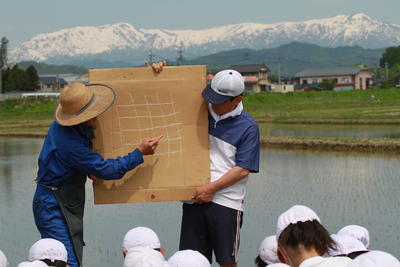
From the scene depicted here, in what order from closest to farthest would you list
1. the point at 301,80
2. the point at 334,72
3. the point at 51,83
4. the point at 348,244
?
1. the point at 348,244
2. the point at 51,83
3. the point at 334,72
4. the point at 301,80

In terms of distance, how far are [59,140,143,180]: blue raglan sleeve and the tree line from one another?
65.6 meters

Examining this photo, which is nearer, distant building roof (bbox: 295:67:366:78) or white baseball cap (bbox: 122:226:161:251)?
white baseball cap (bbox: 122:226:161:251)

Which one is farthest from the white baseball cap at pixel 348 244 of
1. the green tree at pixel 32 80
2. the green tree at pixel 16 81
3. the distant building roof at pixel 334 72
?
the distant building roof at pixel 334 72

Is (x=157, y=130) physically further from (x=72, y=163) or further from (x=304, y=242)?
(x=304, y=242)

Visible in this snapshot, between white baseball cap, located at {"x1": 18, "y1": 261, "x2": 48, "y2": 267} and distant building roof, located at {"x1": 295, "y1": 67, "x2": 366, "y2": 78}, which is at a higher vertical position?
white baseball cap, located at {"x1": 18, "y1": 261, "x2": 48, "y2": 267}

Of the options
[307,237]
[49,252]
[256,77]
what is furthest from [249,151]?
[256,77]

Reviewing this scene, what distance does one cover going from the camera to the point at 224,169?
4.21 metres

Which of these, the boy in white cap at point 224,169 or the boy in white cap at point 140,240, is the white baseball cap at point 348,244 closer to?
the boy in white cap at point 224,169

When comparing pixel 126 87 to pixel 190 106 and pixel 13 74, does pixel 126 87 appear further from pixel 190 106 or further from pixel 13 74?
pixel 13 74

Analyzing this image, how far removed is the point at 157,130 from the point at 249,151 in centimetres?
62

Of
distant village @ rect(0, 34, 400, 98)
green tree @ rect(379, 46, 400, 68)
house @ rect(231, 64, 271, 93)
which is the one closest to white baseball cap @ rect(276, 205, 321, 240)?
distant village @ rect(0, 34, 400, 98)

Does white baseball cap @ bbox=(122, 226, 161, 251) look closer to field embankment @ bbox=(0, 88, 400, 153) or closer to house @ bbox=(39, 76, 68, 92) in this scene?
field embankment @ bbox=(0, 88, 400, 153)

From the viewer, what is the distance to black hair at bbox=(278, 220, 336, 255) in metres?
2.99

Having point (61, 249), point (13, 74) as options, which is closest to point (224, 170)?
point (61, 249)
